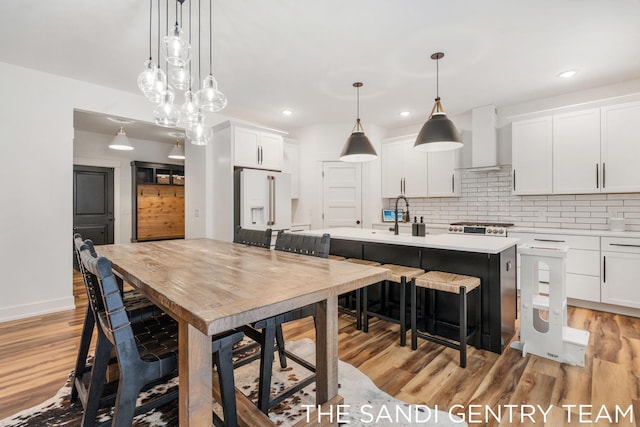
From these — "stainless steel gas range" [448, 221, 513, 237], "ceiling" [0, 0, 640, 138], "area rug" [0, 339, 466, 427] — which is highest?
"ceiling" [0, 0, 640, 138]

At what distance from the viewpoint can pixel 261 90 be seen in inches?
154

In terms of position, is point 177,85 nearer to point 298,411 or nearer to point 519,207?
point 298,411

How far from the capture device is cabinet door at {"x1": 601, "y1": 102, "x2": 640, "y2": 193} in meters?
3.32

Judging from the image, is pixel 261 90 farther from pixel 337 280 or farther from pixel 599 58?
pixel 599 58

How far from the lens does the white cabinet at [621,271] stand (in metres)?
3.14

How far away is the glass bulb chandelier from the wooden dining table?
1086 mm

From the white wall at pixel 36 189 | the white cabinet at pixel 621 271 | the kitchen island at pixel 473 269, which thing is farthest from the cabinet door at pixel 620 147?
the white wall at pixel 36 189

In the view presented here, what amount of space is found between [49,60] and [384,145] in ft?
15.1

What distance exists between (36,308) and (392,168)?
516cm

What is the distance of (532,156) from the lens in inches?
156

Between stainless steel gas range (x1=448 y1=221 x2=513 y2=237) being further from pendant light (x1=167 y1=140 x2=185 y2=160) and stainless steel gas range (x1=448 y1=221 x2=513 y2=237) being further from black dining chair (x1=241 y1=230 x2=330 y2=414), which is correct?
pendant light (x1=167 y1=140 x2=185 y2=160)

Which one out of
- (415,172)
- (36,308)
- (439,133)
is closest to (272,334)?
(439,133)

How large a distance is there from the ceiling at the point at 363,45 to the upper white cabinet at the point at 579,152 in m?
0.44

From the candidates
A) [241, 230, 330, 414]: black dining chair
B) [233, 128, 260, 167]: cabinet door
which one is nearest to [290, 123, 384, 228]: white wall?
[233, 128, 260, 167]: cabinet door
